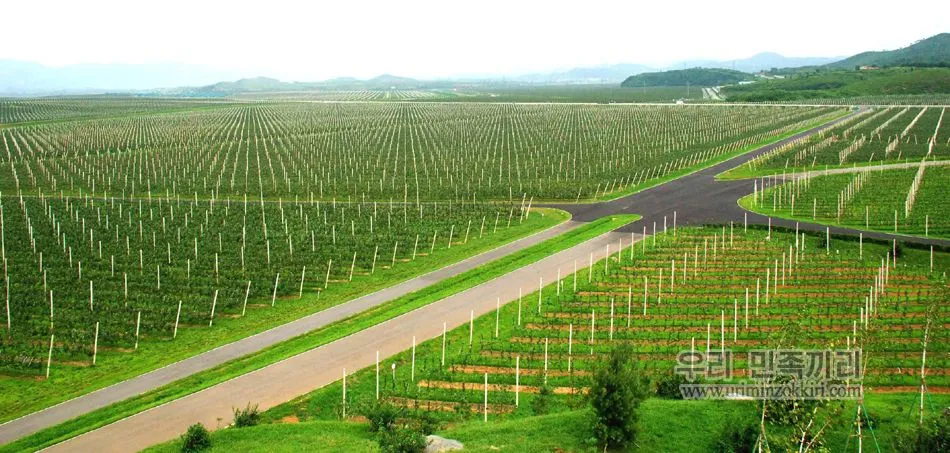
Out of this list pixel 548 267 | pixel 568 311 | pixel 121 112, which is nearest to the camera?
pixel 568 311

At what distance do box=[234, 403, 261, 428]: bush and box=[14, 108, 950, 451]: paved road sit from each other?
927 mm

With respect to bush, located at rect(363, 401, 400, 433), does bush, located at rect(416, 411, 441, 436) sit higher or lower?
lower

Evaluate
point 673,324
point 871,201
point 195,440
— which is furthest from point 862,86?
point 195,440

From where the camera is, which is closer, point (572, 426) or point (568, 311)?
point (572, 426)

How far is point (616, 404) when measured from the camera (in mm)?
14312

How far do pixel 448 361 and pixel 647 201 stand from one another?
27.2 meters

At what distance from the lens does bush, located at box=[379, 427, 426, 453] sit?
14.1 m

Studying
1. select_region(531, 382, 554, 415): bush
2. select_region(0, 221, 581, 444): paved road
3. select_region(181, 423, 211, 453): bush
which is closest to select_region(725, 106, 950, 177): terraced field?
select_region(0, 221, 581, 444): paved road

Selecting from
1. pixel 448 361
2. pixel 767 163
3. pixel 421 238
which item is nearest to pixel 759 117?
pixel 767 163

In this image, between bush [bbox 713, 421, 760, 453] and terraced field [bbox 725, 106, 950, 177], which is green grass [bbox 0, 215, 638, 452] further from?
terraced field [bbox 725, 106, 950, 177]

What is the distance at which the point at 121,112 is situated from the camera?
138125 mm

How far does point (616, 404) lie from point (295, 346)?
11.3 m

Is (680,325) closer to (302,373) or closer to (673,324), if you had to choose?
(673,324)

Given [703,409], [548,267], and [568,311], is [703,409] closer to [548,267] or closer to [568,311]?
[568,311]
